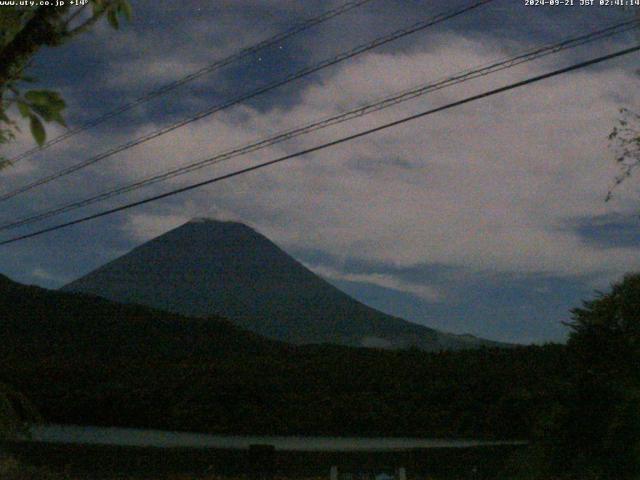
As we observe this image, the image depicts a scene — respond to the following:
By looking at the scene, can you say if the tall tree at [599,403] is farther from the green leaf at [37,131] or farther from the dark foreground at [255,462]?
the green leaf at [37,131]

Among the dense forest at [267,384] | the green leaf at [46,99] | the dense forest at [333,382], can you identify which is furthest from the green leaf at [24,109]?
the dense forest at [267,384]

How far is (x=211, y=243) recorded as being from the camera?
11206cm

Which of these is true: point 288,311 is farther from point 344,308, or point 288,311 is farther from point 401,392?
point 401,392

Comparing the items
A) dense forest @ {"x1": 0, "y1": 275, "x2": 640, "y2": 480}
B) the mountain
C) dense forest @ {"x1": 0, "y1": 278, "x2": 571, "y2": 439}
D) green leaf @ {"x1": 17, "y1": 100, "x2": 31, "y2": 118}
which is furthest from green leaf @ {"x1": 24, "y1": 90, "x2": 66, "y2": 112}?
the mountain

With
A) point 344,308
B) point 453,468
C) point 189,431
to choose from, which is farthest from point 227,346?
point 344,308

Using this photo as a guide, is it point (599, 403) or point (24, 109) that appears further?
point (599, 403)

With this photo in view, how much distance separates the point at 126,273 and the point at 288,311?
1337 inches

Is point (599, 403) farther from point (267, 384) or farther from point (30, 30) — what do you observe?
point (267, 384)

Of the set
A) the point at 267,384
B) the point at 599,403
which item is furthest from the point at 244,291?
the point at 599,403

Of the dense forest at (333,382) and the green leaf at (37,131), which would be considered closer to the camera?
the green leaf at (37,131)

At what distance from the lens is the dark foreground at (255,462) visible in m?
9.88

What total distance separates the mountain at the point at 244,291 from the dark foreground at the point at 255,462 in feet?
43.8

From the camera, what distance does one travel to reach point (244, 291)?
78.8 meters

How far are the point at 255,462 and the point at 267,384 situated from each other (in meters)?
7.62
